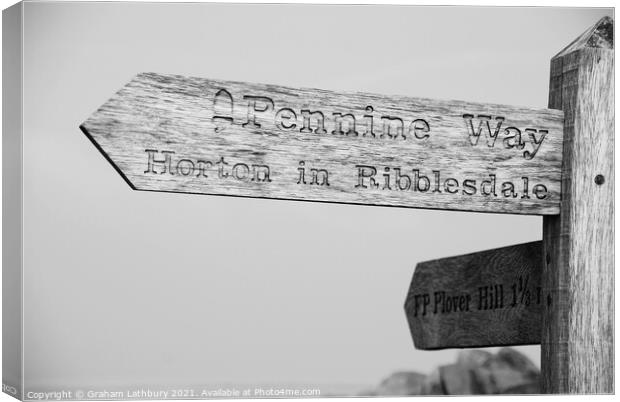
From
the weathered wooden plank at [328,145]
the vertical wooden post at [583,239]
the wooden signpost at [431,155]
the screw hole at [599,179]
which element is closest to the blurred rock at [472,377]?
the wooden signpost at [431,155]

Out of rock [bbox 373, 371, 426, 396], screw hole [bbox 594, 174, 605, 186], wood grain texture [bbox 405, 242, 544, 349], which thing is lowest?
rock [bbox 373, 371, 426, 396]

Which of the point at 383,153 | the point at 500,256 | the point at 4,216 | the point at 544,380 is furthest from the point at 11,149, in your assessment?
the point at 544,380

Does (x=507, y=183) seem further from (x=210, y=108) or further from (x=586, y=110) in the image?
(x=210, y=108)

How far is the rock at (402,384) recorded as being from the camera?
4.34 m

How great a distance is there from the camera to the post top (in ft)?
9.05

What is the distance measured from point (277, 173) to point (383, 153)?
0.91 ft

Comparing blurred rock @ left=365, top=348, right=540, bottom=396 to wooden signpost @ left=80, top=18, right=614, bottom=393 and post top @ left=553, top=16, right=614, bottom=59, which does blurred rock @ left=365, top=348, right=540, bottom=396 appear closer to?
wooden signpost @ left=80, top=18, right=614, bottom=393

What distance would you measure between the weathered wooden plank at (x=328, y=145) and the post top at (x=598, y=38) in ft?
0.72

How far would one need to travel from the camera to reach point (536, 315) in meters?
3.05

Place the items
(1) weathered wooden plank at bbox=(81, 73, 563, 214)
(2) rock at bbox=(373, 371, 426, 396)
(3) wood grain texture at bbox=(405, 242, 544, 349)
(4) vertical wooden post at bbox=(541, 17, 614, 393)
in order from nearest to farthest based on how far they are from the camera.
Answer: (1) weathered wooden plank at bbox=(81, 73, 563, 214) < (4) vertical wooden post at bbox=(541, 17, 614, 393) < (3) wood grain texture at bbox=(405, 242, 544, 349) < (2) rock at bbox=(373, 371, 426, 396)

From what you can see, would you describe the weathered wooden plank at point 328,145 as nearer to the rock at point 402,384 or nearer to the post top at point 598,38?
the post top at point 598,38

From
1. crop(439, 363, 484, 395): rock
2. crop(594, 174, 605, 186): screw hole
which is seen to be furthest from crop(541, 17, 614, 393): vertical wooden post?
crop(439, 363, 484, 395): rock

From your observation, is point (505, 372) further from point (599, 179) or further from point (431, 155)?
point (431, 155)

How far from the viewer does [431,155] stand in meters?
2.55
